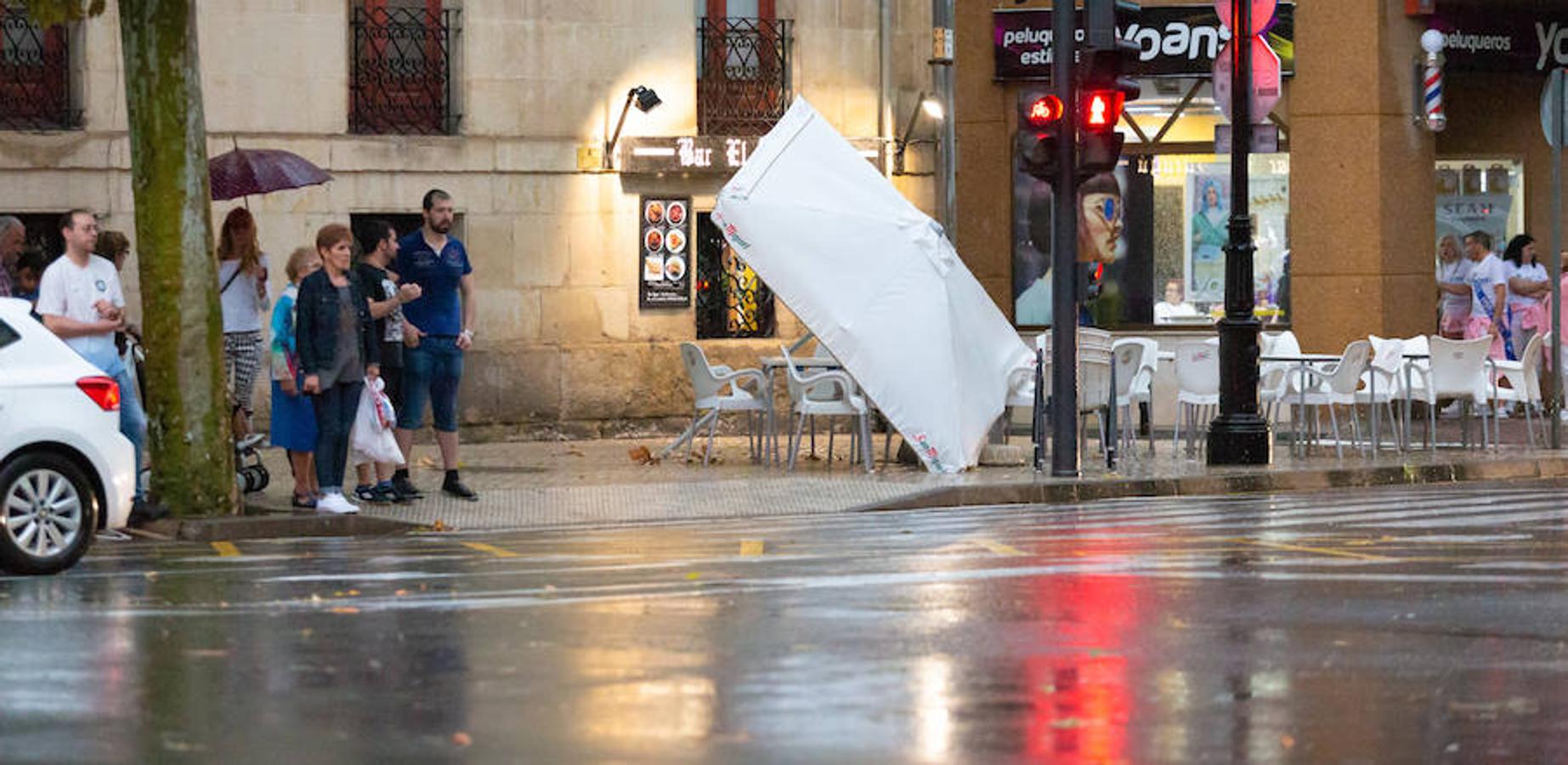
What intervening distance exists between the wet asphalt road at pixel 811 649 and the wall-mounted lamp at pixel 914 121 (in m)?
10.4

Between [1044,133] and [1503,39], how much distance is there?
954cm

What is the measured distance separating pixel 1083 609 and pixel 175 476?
686 centimetres

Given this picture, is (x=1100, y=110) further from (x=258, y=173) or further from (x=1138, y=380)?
(x=258, y=173)

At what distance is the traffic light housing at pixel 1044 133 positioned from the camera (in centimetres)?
1862

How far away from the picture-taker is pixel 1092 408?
19891 mm

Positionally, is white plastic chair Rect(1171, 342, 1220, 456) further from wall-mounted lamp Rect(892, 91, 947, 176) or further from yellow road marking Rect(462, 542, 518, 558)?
yellow road marking Rect(462, 542, 518, 558)

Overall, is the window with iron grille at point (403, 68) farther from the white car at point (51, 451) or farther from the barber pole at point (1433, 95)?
the white car at point (51, 451)

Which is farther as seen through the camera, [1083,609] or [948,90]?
[948,90]

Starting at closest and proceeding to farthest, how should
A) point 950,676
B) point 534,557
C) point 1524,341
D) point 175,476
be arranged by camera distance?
point 950,676 < point 534,557 < point 175,476 < point 1524,341

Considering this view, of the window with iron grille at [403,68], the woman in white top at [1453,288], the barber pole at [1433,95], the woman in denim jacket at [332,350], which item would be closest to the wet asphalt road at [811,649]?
the woman in denim jacket at [332,350]

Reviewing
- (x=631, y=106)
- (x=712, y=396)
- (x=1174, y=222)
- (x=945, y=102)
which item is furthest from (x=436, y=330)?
(x=1174, y=222)

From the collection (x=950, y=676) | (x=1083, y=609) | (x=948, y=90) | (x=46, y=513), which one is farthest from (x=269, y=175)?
(x=950, y=676)

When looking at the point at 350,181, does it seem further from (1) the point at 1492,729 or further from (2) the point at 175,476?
(1) the point at 1492,729

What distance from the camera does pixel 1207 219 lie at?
2628 cm
